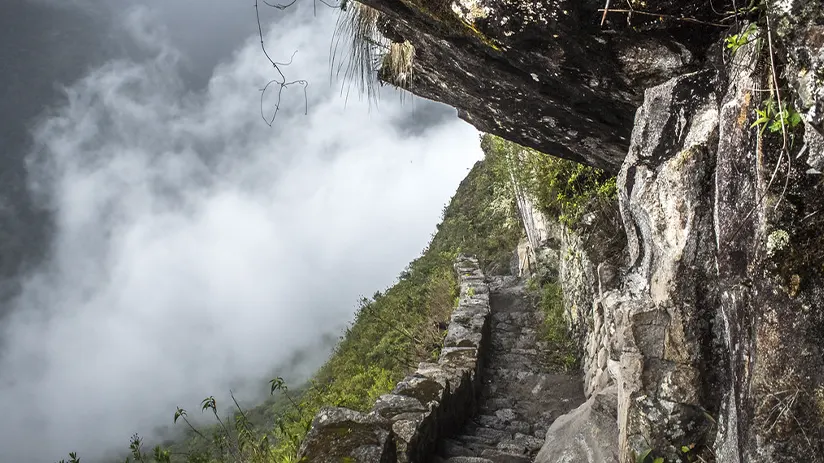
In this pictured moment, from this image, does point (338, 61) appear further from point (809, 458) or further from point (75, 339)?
point (75, 339)

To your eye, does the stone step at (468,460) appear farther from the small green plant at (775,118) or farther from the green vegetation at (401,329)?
the small green plant at (775,118)

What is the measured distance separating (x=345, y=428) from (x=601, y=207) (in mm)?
4086

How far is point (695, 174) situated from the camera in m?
3.16

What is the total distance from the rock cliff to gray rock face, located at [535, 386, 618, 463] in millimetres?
49

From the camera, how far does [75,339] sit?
136 metres

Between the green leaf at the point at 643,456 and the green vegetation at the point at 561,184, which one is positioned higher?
the green vegetation at the point at 561,184

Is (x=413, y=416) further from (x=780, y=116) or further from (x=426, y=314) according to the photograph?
(x=426, y=314)

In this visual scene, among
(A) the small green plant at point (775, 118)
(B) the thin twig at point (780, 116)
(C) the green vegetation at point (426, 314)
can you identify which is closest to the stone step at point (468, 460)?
(C) the green vegetation at point (426, 314)

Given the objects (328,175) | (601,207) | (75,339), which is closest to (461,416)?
(601,207)

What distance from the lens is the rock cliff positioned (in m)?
2.37

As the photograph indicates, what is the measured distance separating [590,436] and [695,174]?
2565 mm

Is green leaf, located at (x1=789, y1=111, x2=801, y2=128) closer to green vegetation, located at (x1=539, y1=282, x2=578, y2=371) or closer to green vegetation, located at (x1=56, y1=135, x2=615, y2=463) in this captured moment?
green vegetation, located at (x1=56, y1=135, x2=615, y2=463)

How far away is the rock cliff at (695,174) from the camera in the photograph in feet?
7.78

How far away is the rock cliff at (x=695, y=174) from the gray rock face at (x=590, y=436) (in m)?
0.05
